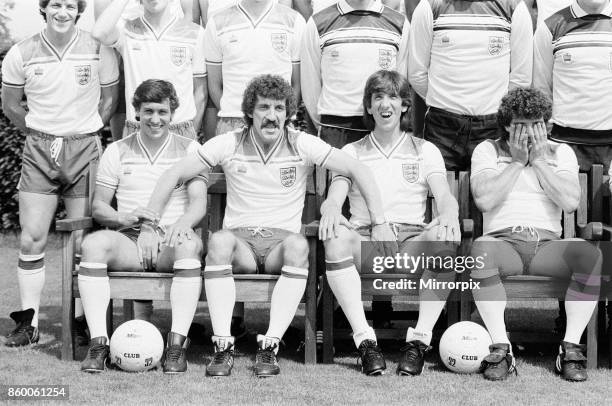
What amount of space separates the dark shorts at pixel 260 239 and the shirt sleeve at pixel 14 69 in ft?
6.62

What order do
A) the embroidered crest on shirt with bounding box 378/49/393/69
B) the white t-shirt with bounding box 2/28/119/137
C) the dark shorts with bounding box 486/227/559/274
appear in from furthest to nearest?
1. the white t-shirt with bounding box 2/28/119/137
2. the embroidered crest on shirt with bounding box 378/49/393/69
3. the dark shorts with bounding box 486/227/559/274

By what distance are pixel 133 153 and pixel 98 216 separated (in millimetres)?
466

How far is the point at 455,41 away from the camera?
5.70m

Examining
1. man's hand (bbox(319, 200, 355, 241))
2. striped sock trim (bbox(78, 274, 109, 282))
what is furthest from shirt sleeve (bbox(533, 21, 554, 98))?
striped sock trim (bbox(78, 274, 109, 282))

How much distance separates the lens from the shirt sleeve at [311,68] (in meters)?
5.90

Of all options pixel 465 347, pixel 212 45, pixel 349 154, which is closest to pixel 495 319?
pixel 465 347

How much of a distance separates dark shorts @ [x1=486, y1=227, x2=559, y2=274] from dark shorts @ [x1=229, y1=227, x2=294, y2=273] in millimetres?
1308

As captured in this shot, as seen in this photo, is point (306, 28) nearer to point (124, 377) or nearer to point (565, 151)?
point (565, 151)

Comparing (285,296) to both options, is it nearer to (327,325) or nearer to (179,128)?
(327,325)

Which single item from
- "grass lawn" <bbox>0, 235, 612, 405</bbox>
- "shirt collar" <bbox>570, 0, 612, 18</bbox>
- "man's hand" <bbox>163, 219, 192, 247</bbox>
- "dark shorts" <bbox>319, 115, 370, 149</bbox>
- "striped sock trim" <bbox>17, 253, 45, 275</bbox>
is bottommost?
"grass lawn" <bbox>0, 235, 612, 405</bbox>

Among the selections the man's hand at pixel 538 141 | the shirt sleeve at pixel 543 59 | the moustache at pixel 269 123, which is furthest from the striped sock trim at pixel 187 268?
the shirt sleeve at pixel 543 59

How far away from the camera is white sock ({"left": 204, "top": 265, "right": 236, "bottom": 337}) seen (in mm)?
4859

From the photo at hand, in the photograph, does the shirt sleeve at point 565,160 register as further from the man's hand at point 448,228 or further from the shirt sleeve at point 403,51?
the shirt sleeve at point 403,51

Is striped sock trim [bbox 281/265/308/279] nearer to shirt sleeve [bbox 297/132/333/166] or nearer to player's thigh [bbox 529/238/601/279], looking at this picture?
shirt sleeve [bbox 297/132/333/166]
